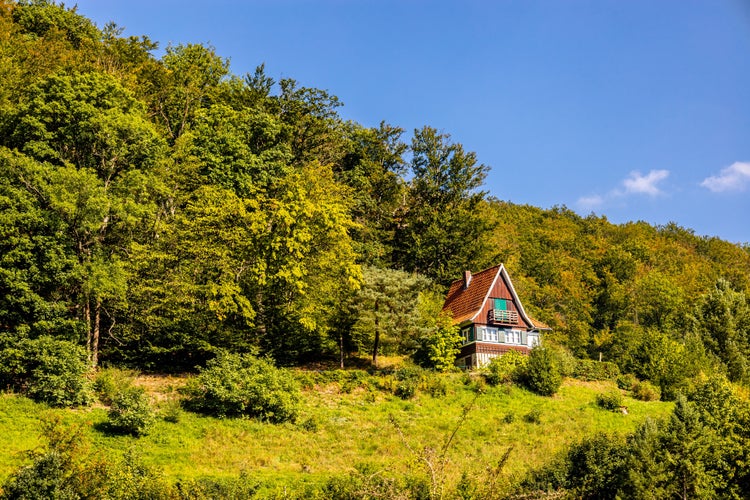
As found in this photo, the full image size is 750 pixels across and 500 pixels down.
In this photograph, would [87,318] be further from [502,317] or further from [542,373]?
[502,317]

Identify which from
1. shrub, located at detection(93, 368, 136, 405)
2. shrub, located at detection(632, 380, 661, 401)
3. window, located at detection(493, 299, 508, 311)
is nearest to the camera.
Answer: shrub, located at detection(93, 368, 136, 405)

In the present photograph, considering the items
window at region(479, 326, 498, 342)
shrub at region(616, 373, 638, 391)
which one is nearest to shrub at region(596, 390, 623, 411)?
shrub at region(616, 373, 638, 391)

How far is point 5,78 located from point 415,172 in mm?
35291

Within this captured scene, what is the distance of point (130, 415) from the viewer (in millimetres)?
27375

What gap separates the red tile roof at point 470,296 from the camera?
159 feet

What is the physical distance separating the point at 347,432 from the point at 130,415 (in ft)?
31.8

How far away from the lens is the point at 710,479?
2397cm

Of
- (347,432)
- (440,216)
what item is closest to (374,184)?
(440,216)

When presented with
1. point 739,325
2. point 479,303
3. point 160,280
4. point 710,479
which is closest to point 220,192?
point 160,280

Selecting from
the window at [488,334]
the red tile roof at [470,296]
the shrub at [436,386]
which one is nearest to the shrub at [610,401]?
the shrub at [436,386]

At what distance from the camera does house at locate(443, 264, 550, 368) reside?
155 feet

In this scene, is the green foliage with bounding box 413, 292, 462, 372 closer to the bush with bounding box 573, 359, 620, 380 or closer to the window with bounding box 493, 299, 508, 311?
the window with bounding box 493, 299, 508, 311

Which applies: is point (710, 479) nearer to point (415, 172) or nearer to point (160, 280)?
point (160, 280)

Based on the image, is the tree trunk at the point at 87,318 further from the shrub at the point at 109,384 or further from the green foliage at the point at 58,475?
the green foliage at the point at 58,475
